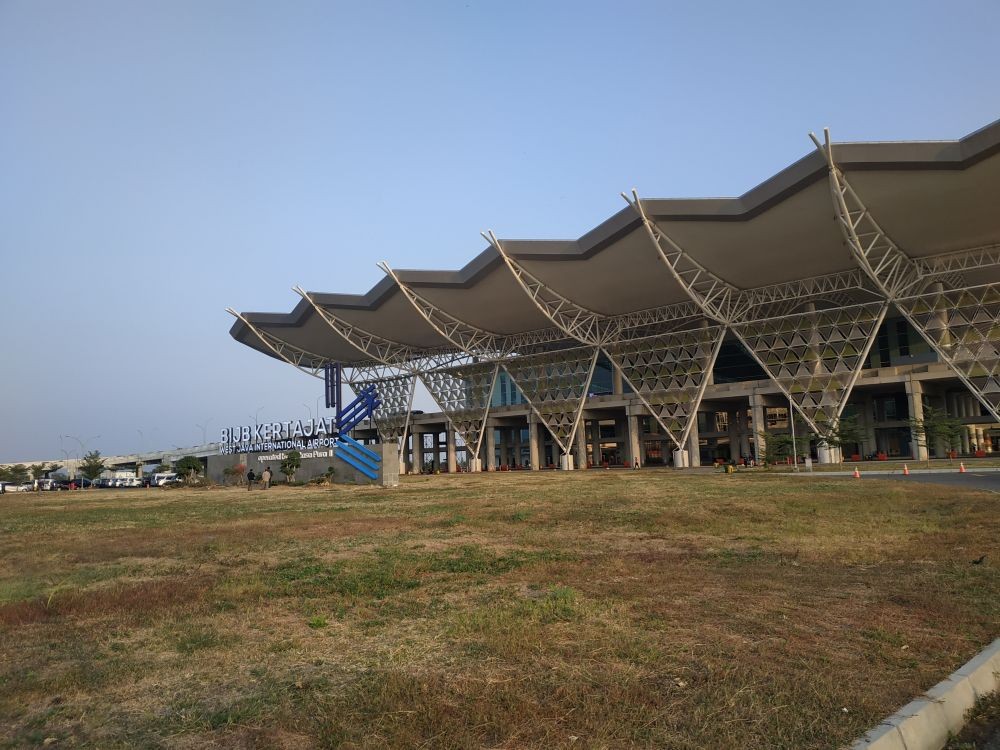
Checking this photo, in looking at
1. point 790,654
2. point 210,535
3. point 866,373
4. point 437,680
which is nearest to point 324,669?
point 437,680

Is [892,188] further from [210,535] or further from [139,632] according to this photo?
[139,632]

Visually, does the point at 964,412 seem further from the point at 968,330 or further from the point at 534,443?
the point at 534,443

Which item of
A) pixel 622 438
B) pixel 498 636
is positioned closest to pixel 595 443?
pixel 622 438

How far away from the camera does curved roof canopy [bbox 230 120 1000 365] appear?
37.0m

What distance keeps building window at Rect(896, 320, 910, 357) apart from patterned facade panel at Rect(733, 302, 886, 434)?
1625cm

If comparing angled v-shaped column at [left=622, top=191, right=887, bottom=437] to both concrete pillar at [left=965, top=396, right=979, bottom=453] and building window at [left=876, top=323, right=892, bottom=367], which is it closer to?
building window at [left=876, top=323, right=892, bottom=367]

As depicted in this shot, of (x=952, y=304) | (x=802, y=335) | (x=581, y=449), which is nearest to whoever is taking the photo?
(x=952, y=304)

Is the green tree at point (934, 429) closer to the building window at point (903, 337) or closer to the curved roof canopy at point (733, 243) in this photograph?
the curved roof canopy at point (733, 243)

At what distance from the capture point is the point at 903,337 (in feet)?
213

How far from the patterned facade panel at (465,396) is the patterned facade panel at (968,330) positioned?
42615 mm

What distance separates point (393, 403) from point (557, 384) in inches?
1048

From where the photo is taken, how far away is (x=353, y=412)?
71.3m

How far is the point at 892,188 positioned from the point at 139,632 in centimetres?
4197

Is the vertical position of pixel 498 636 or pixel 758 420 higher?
pixel 758 420
